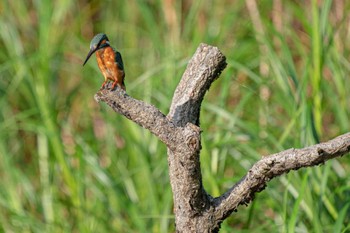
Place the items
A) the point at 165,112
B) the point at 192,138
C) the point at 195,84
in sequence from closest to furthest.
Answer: the point at 192,138
the point at 195,84
the point at 165,112

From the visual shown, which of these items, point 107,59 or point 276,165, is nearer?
point 276,165

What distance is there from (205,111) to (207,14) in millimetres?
1141

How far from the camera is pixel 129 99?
167 cm

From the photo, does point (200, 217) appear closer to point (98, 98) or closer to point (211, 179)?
point (98, 98)

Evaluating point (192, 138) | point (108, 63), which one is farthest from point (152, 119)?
point (108, 63)

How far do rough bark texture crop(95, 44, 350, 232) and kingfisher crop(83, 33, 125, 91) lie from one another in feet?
0.28

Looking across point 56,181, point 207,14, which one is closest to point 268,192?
point 56,181

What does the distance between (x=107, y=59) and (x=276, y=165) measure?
0.40 meters

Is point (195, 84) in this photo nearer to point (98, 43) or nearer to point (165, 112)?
point (98, 43)

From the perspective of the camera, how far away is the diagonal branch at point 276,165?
5.38ft

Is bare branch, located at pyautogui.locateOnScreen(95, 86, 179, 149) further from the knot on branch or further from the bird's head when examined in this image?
the bird's head

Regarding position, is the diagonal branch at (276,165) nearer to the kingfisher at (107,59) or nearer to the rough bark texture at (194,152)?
the rough bark texture at (194,152)

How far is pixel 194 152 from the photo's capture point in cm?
166

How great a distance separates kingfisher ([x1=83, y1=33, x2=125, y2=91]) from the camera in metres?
1.78
